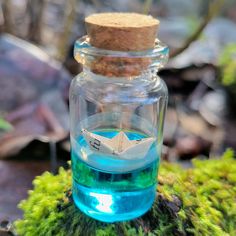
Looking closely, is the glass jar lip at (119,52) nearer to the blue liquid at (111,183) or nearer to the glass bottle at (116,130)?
the glass bottle at (116,130)

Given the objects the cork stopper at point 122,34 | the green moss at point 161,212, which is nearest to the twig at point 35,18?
the green moss at point 161,212

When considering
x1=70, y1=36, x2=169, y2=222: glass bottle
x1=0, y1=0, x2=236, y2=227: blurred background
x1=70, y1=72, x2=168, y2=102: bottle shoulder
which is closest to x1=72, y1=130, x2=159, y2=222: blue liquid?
x1=70, y1=36, x2=169, y2=222: glass bottle

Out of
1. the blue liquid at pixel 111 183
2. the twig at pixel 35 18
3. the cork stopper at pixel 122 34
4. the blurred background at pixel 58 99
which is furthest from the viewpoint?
the twig at pixel 35 18

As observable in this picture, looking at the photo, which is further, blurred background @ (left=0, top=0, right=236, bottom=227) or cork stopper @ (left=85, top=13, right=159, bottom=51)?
blurred background @ (left=0, top=0, right=236, bottom=227)

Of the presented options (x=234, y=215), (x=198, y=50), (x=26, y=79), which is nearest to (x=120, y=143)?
(x=234, y=215)

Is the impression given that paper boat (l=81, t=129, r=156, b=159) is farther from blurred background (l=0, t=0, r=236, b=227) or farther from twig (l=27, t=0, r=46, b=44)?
twig (l=27, t=0, r=46, b=44)

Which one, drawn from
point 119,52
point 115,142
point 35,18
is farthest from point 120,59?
point 35,18

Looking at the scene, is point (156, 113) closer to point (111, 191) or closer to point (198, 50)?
point (111, 191)
